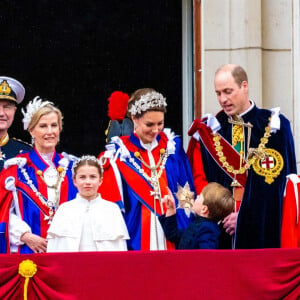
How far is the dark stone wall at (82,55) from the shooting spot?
42.3 ft

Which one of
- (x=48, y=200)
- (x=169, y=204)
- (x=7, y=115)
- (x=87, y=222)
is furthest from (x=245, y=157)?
(x=7, y=115)

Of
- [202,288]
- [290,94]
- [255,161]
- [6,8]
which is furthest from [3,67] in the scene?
[202,288]

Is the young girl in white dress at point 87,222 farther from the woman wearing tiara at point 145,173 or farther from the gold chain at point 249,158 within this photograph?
the gold chain at point 249,158

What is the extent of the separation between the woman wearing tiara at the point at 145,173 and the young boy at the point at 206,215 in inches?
13.7

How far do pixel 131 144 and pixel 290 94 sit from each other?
1801 millimetres

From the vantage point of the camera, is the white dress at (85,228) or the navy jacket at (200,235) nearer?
the navy jacket at (200,235)

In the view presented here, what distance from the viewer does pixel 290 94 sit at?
10.1m

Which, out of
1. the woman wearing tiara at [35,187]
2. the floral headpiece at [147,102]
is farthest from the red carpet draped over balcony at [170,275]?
the floral headpiece at [147,102]

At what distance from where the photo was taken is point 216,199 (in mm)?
8188

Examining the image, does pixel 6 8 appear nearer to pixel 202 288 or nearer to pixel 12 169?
pixel 12 169

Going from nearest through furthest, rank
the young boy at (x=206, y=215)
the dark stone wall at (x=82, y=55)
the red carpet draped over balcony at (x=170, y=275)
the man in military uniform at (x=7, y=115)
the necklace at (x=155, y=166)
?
1. the red carpet draped over balcony at (x=170, y=275)
2. the young boy at (x=206, y=215)
3. the necklace at (x=155, y=166)
4. the man in military uniform at (x=7, y=115)
5. the dark stone wall at (x=82, y=55)

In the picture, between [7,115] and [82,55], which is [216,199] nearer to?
[7,115]

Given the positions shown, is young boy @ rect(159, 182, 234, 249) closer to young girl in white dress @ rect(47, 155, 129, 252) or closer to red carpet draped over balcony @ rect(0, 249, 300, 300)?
red carpet draped over balcony @ rect(0, 249, 300, 300)

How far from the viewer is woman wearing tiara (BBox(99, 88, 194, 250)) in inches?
338
